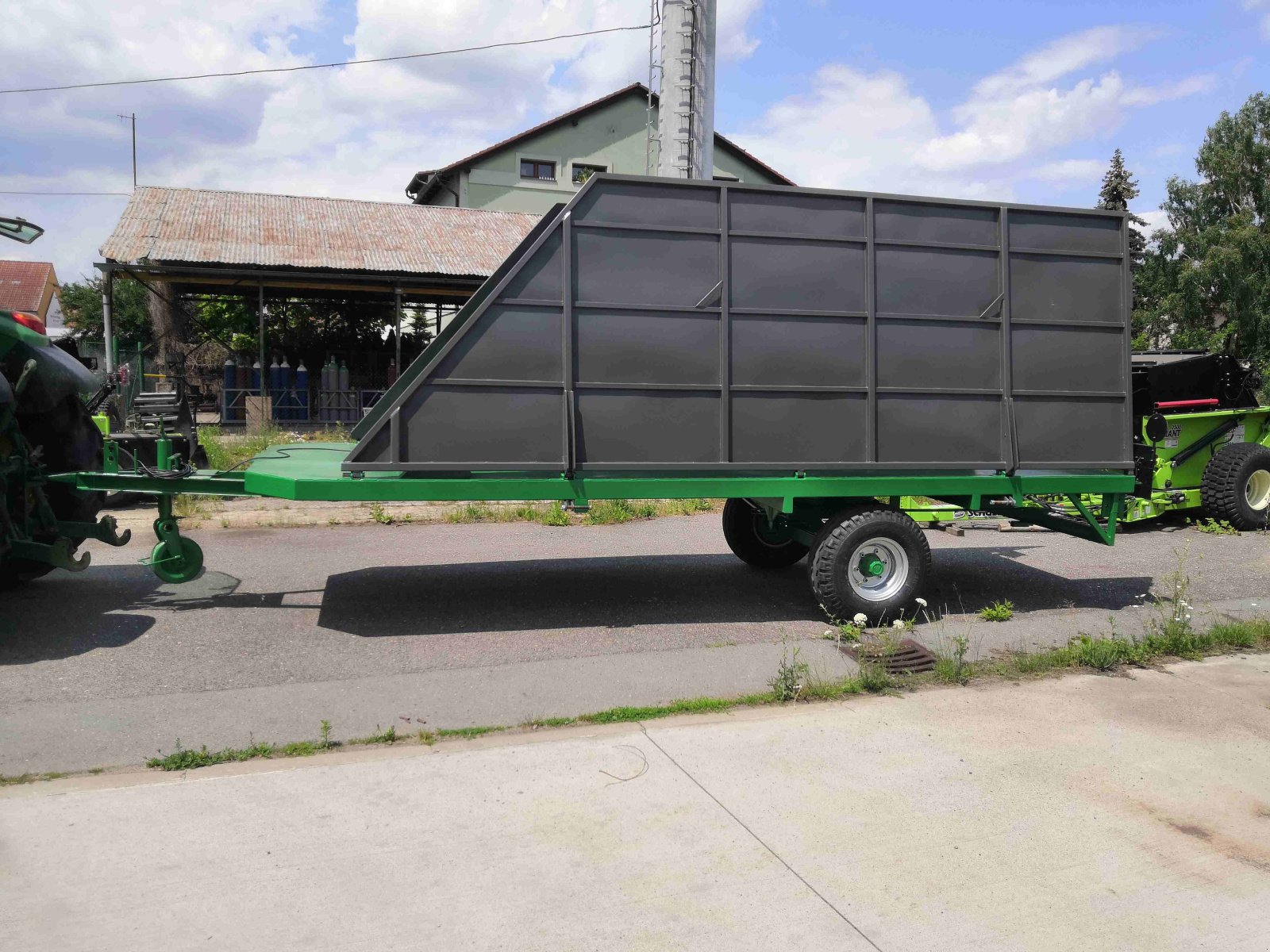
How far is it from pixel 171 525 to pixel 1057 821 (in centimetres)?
573

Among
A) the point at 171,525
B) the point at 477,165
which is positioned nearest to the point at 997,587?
the point at 171,525

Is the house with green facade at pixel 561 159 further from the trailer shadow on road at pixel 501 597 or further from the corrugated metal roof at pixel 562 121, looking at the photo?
the trailer shadow on road at pixel 501 597

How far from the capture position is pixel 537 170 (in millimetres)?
39906

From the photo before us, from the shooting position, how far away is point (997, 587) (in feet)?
27.2

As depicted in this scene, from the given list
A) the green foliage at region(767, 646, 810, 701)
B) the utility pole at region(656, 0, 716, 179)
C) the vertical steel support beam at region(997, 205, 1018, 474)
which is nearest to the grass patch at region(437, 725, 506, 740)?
the green foliage at region(767, 646, 810, 701)

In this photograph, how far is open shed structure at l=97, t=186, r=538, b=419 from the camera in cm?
1961

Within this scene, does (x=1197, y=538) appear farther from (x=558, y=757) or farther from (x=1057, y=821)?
(x=558, y=757)

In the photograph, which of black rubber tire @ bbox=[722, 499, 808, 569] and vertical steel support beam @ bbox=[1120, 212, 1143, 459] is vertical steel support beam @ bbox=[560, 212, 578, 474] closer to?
black rubber tire @ bbox=[722, 499, 808, 569]

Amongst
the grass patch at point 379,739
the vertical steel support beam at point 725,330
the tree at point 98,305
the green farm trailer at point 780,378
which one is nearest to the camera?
the grass patch at point 379,739

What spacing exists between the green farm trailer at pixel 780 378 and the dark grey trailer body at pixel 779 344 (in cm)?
1

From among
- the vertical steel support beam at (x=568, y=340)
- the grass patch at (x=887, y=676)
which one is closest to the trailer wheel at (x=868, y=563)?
the grass patch at (x=887, y=676)

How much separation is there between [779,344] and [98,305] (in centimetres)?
5181

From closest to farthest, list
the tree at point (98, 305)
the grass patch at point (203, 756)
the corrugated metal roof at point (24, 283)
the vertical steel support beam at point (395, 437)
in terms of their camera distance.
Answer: the grass patch at point (203, 756), the vertical steel support beam at point (395, 437), the tree at point (98, 305), the corrugated metal roof at point (24, 283)

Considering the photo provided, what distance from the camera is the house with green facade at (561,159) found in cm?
3906
